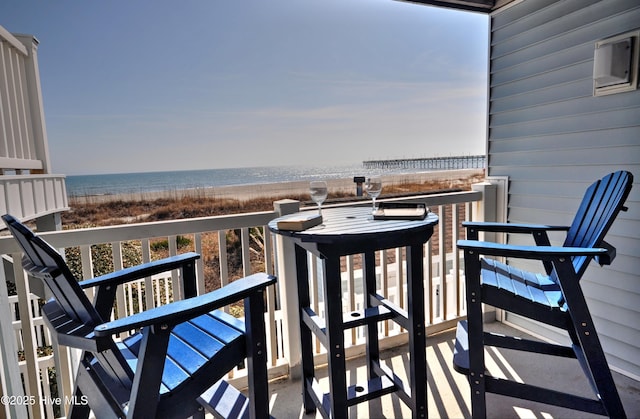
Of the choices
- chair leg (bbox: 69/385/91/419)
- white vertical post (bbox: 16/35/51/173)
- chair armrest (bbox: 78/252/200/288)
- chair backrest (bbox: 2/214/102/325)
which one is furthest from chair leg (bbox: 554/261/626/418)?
white vertical post (bbox: 16/35/51/173)

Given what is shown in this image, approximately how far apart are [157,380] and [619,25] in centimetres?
293

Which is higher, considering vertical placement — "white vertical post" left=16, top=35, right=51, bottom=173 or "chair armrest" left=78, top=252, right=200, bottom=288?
"white vertical post" left=16, top=35, right=51, bottom=173

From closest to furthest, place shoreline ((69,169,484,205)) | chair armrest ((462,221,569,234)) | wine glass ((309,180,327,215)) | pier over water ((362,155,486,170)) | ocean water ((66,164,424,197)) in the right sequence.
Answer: wine glass ((309,180,327,215)), chair armrest ((462,221,569,234)), pier over water ((362,155,486,170)), shoreline ((69,169,484,205)), ocean water ((66,164,424,197))

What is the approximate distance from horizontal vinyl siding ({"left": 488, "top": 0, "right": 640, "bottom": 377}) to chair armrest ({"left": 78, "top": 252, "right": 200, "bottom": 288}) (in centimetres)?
247

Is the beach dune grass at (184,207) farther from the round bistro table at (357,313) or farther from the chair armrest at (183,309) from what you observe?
the chair armrest at (183,309)

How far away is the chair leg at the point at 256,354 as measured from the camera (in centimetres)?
135

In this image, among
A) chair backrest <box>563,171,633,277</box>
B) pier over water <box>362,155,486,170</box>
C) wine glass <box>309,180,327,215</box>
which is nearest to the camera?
chair backrest <box>563,171,633,277</box>

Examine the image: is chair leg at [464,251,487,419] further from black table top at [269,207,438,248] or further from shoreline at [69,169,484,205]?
shoreline at [69,169,484,205]

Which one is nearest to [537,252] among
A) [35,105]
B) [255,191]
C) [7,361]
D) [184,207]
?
[7,361]

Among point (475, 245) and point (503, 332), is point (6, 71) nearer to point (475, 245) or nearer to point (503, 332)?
point (475, 245)

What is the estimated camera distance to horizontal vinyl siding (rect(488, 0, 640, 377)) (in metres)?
2.21

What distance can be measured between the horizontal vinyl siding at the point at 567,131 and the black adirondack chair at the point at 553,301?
0.46 m

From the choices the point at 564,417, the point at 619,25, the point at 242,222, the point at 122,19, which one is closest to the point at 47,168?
the point at 242,222

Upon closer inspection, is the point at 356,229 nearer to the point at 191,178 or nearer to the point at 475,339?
the point at 475,339
